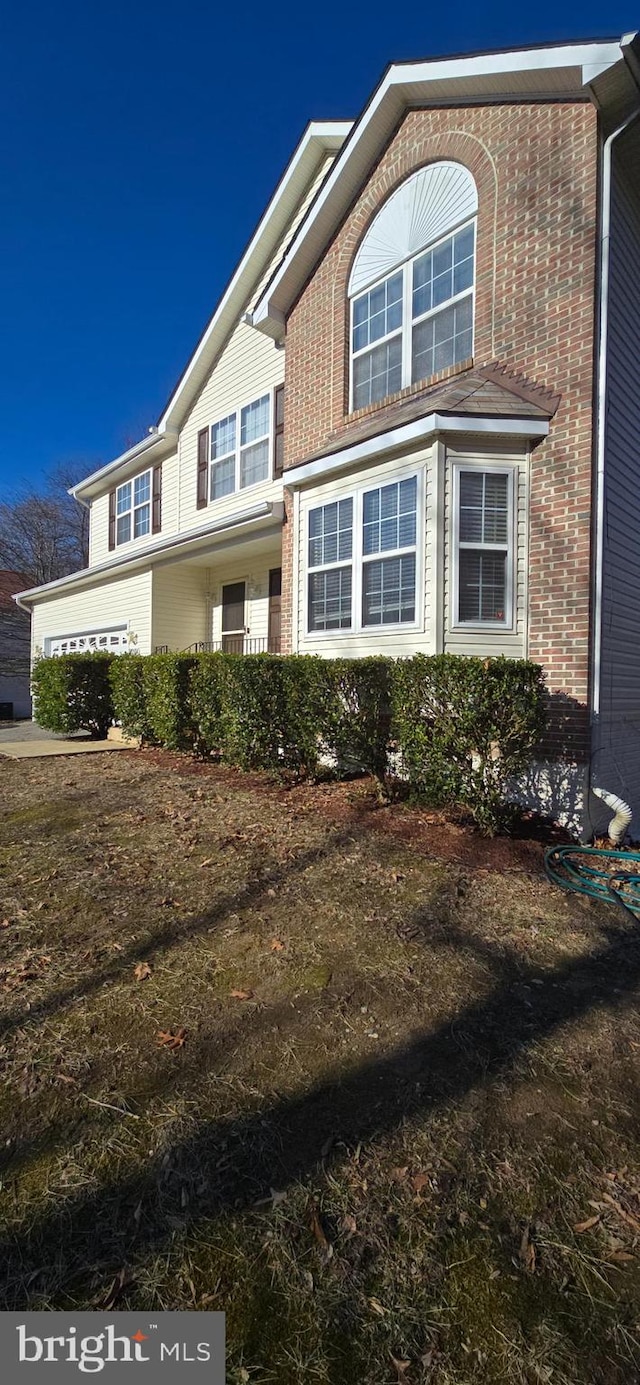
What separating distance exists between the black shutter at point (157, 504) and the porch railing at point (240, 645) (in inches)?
138

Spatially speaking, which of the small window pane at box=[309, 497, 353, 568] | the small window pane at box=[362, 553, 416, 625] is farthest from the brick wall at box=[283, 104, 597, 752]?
the small window pane at box=[309, 497, 353, 568]

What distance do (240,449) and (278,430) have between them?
4.30 feet

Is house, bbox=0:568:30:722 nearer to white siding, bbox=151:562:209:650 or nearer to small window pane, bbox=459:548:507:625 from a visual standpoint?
white siding, bbox=151:562:209:650

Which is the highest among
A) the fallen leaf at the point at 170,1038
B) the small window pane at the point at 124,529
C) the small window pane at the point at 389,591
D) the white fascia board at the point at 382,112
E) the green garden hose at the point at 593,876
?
the white fascia board at the point at 382,112

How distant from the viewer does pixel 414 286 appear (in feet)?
25.6

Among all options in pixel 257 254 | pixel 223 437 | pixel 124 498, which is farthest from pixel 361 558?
pixel 124 498

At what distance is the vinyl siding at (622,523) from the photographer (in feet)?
20.4

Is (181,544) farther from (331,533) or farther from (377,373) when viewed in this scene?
(377,373)

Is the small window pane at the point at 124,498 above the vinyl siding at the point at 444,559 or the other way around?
above

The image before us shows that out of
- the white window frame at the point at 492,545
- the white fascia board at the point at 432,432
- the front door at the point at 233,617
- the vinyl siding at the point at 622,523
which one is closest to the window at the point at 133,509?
the front door at the point at 233,617

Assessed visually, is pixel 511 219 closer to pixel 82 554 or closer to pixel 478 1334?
pixel 478 1334

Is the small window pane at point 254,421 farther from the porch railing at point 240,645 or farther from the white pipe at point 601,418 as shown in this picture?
the white pipe at point 601,418

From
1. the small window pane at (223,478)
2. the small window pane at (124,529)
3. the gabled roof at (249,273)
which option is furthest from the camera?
the small window pane at (124,529)

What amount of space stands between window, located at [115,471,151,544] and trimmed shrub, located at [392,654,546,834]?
39.7 feet
